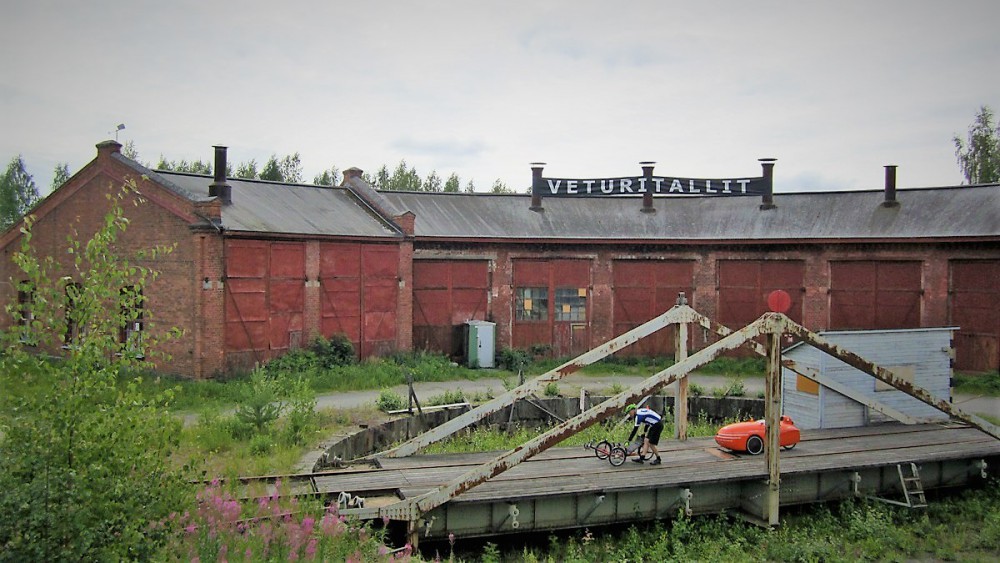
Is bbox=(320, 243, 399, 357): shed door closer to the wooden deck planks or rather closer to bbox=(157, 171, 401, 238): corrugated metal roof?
bbox=(157, 171, 401, 238): corrugated metal roof

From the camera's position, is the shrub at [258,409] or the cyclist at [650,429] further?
the shrub at [258,409]

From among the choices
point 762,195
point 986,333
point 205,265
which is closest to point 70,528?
point 205,265

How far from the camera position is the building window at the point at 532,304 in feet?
84.9

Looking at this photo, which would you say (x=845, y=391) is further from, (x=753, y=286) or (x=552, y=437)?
(x=753, y=286)

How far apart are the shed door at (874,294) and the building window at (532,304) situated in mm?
9242

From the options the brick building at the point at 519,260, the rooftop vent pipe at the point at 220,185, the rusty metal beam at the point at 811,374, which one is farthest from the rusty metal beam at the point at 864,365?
the rooftop vent pipe at the point at 220,185

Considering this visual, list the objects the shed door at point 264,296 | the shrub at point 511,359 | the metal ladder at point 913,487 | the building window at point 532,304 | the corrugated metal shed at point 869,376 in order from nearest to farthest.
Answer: the metal ladder at point 913,487, the corrugated metal shed at point 869,376, the shed door at point 264,296, the shrub at point 511,359, the building window at point 532,304

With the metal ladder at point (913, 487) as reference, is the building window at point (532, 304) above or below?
above

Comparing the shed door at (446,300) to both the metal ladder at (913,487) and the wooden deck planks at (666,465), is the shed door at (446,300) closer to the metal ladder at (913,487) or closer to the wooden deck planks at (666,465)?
the wooden deck planks at (666,465)

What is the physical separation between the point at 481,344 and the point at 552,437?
13.9 metres

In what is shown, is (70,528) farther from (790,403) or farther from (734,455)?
(790,403)

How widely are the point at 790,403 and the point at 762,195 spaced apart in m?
12.5

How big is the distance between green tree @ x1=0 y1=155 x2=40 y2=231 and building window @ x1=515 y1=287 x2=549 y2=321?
2746cm

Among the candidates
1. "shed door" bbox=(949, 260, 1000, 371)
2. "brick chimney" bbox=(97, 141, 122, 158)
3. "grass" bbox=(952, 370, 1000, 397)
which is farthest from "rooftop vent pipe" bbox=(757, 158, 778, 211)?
"brick chimney" bbox=(97, 141, 122, 158)
